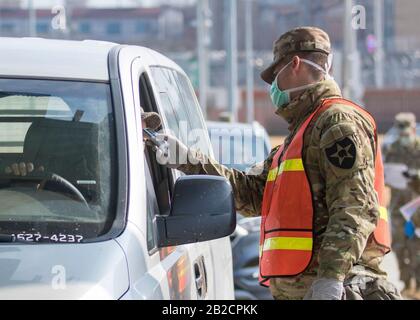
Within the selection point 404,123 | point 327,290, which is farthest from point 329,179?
point 404,123

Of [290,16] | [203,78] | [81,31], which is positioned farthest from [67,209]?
[81,31]

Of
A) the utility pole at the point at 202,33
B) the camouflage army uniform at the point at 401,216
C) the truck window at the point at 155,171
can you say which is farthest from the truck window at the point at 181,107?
the utility pole at the point at 202,33

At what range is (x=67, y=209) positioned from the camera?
3.25 metres

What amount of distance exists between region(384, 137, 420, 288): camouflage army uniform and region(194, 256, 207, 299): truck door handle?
7044 mm

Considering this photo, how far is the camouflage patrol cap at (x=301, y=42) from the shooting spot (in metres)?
3.95

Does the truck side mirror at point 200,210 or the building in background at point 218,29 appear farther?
the building in background at point 218,29

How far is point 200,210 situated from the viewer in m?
3.27

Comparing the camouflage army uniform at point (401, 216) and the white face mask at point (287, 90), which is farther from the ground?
the white face mask at point (287, 90)

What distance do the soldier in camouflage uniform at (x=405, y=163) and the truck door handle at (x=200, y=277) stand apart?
7167 mm

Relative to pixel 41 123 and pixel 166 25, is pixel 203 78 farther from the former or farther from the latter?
pixel 166 25

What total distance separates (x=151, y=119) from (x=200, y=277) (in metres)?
0.71

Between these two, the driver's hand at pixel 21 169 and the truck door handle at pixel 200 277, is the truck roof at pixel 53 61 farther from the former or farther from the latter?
the truck door handle at pixel 200 277

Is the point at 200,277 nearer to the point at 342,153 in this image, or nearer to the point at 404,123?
the point at 342,153

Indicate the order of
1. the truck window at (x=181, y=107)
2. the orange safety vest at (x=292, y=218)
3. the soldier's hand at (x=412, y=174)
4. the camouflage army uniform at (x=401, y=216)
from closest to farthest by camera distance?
the orange safety vest at (x=292, y=218) → the truck window at (x=181, y=107) → the camouflage army uniform at (x=401, y=216) → the soldier's hand at (x=412, y=174)
